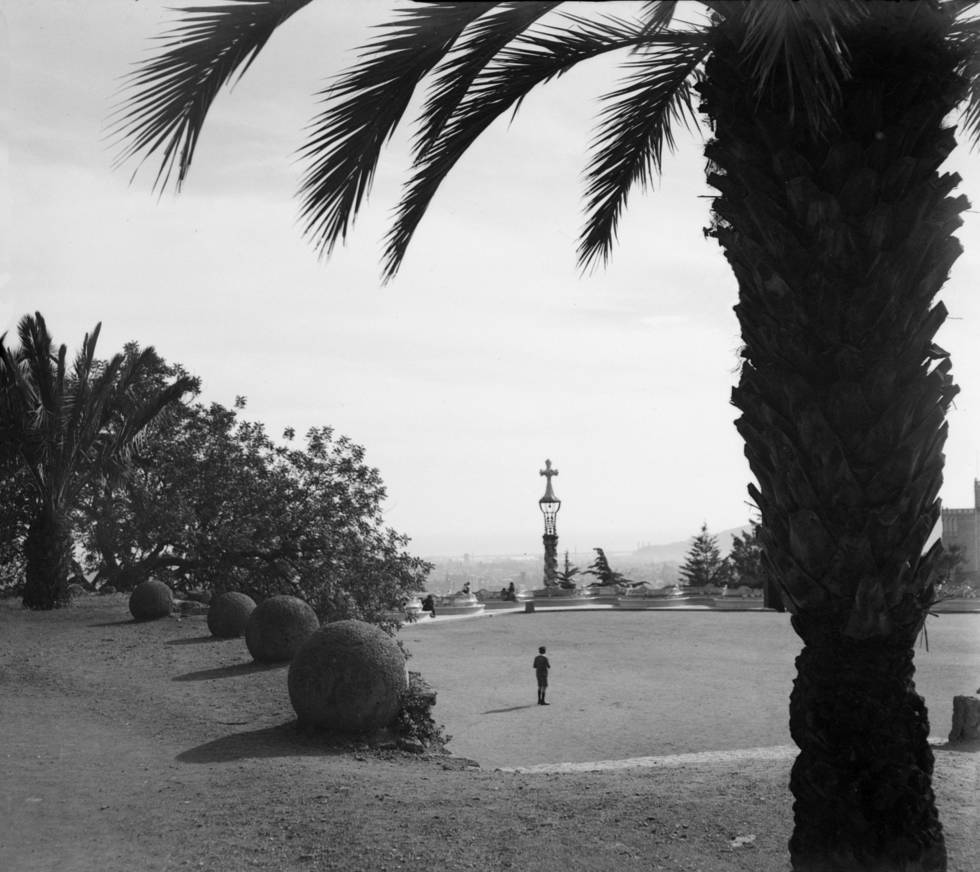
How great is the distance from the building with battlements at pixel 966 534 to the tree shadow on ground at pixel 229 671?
30776 mm

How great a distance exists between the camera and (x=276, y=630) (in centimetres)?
1352

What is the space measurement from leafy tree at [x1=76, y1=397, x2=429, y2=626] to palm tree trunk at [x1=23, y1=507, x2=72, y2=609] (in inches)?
89.2

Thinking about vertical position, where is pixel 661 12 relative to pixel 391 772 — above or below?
above

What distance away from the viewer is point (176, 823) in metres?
6.66

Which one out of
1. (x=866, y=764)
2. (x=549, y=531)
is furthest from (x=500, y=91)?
(x=549, y=531)

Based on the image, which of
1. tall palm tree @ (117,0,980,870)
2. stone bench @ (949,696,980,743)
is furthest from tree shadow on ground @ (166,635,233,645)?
tall palm tree @ (117,0,980,870)

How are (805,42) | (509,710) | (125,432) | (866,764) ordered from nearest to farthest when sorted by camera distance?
(805,42)
(866,764)
(509,710)
(125,432)

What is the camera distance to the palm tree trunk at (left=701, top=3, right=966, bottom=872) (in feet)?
14.5


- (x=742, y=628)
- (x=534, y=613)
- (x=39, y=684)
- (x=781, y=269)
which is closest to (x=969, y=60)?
(x=781, y=269)

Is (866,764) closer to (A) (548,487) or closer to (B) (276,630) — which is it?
(B) (276,630)

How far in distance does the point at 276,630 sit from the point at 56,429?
9.47 metres

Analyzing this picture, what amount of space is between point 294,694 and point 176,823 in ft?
10.8

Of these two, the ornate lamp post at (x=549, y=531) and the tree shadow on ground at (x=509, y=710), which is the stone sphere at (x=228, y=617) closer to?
the tree shadow on ground at (x=509, y=710)

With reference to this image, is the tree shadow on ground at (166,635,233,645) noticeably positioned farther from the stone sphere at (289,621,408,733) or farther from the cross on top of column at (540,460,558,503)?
the cross on top of column at (540,460,558,503)
